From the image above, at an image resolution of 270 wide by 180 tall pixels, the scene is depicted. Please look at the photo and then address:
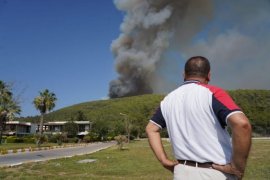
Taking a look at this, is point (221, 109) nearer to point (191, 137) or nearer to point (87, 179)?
point (191, 137)

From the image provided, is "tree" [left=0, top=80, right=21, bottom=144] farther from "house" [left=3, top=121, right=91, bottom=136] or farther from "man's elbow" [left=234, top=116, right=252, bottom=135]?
"man's elbow" [left=234, top=116, right=252, bottom=135]

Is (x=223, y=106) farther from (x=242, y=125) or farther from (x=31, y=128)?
(x=31, y=128)

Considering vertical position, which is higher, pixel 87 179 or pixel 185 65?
pixel 185 65

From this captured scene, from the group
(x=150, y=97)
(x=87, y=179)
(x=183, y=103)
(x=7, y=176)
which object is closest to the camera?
(x=183, y=103)

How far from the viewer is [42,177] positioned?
15.4 meters

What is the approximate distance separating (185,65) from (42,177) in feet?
41.3

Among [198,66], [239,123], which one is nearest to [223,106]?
[239,123]

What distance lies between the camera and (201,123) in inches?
137

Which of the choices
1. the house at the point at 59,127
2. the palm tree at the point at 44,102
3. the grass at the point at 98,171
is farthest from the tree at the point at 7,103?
the house at the point at 59,127

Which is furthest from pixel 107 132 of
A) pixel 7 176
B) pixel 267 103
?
pixel 7 176

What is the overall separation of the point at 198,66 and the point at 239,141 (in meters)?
0.78

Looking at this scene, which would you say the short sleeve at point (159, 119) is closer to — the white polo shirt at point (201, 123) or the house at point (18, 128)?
the white polo shirt at point (201, 123)

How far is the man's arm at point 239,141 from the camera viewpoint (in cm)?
326

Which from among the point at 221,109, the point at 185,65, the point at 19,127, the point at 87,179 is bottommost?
the point at 87,179
